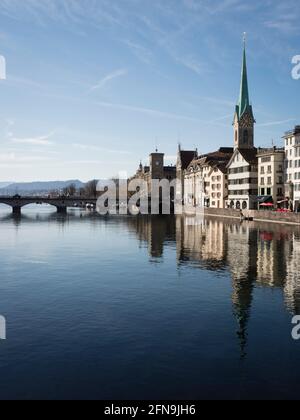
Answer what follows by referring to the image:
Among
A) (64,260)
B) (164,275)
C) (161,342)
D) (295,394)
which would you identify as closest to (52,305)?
A: (161,342)

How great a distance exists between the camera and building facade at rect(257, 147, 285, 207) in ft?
404

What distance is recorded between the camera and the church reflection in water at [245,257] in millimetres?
35656

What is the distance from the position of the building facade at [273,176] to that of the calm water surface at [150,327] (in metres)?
70.6

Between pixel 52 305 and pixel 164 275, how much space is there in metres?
15.1

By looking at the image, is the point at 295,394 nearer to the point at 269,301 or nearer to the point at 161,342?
the point at 161,342

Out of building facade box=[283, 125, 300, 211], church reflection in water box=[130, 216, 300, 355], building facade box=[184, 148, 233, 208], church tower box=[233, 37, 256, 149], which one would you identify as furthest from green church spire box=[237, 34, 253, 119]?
church reflection in water box=[130, 216, 300, 355]

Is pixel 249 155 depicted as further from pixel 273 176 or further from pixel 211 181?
pixel 211 181

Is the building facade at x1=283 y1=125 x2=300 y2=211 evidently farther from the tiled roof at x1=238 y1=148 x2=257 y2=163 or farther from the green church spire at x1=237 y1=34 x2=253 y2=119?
the green church spire at x1=237 y1=34 x2=253 y2=119

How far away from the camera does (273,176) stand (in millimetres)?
123812

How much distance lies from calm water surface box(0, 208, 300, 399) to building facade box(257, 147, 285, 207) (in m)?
70.6

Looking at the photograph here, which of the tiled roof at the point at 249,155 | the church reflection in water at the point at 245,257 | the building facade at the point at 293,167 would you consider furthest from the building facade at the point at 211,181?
the church reflection in water at the point at 245,257

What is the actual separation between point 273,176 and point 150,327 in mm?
103113

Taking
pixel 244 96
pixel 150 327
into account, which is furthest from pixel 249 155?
pixel 150 327

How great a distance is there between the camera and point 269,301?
3412 cm
